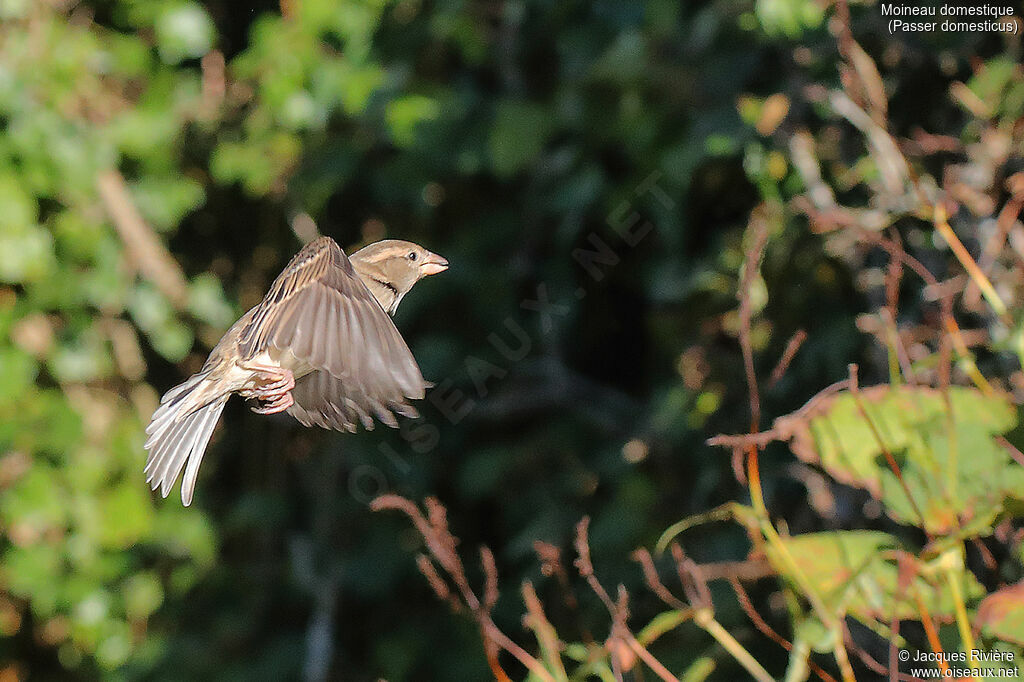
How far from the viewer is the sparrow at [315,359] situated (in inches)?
33.1

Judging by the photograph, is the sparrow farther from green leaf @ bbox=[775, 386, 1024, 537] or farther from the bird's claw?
green leaf @ bbox=[775, 386, 1024, 537]

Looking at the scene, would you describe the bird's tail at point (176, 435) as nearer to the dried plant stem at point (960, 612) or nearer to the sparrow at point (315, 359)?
the sparrow at point (315, 359)

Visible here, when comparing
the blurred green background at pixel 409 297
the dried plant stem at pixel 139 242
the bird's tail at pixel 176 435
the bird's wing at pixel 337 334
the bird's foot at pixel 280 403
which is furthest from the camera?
the dried plant stem at pixel 139 242

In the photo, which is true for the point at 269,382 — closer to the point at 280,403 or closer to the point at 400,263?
the point at 280,403

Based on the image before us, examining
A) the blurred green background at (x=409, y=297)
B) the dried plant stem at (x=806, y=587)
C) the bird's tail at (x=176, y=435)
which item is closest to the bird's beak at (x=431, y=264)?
the bird's tail at (x=176, y=435)

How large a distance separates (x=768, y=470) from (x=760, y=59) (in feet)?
1.93

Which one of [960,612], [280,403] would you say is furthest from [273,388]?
[960,612]

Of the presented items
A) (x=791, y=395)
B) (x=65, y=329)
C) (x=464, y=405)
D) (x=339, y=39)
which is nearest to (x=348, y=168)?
(x=339, y=39)

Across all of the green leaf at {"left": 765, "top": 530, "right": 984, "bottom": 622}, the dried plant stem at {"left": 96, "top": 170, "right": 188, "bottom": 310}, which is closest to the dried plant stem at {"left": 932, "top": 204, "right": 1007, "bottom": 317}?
the green leaf at {"left": 765, "top": 530, "right": 984, "bottom": 622}

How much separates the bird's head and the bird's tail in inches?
8.0

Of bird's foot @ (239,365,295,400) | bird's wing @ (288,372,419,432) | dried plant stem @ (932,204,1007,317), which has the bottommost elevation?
dried plant stem @ (932,204,1007,317)

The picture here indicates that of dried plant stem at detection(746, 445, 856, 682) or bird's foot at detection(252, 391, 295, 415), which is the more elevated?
bird's foot at detection(252, 391, 295, 415)

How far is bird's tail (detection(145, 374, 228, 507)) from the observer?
3.59 feet

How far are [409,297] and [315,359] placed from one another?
1.14m
